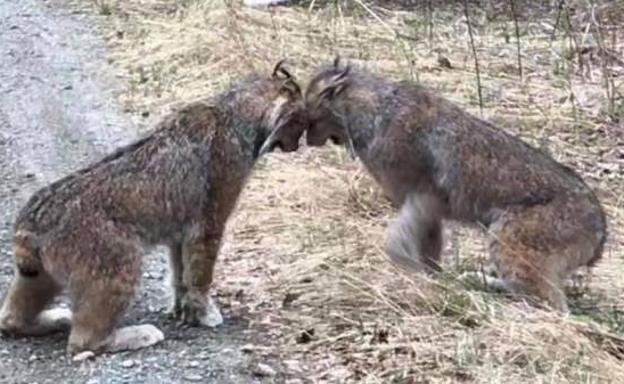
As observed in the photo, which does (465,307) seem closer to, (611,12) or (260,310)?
(260,310)

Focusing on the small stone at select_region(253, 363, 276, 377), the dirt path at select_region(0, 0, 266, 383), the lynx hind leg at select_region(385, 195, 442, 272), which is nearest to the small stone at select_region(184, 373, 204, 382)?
the dirt path at select_region(0, 0, 266, 383)

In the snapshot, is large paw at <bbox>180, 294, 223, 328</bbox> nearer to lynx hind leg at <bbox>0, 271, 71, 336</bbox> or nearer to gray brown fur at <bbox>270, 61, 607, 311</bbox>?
lynx hind leg at <bbox>0, 271, 71, 336</bbox>

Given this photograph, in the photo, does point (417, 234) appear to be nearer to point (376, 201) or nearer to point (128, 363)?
point (376, 201)

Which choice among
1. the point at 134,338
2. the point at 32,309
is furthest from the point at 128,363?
the point at 32,309

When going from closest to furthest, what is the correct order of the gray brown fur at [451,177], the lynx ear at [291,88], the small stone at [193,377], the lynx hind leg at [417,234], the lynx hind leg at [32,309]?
the small stone at [193,377]
the lynx hind leg at [32,309]
the gray brown fur at [451,177]
the lynx ear at [291,88]
the lynx hind leg at [417,234]

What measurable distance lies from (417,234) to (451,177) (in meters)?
0.28

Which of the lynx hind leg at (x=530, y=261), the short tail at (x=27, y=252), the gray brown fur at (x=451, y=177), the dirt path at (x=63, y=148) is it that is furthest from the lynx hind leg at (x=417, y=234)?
the short tail at (x=27, y=252)

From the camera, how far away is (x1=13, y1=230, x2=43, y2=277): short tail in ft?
19.2

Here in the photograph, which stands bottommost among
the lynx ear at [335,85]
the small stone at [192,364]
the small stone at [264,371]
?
the small stone at [192,364]

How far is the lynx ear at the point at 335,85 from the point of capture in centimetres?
680

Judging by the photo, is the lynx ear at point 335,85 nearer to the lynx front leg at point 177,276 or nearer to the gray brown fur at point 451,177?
the gray brown fur at point 451,177

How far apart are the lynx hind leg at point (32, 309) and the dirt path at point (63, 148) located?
0.16ft

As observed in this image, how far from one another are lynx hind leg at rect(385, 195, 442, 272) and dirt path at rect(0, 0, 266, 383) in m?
0.81

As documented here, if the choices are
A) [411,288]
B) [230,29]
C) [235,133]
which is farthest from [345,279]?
[230,29]
